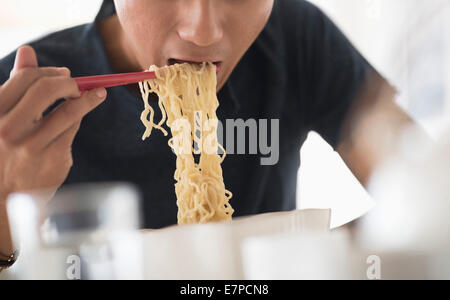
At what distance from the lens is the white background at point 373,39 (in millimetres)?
692

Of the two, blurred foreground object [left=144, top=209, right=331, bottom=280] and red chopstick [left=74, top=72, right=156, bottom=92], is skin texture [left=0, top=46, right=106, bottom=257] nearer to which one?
red chopstick [left=74, top=72, right=156, bottom=92]

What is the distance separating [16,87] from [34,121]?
0.16 feet

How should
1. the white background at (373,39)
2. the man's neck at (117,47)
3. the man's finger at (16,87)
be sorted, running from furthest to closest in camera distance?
the man's neck at (117,47) → the white background at (373,39) → the man's finger at (16,87)

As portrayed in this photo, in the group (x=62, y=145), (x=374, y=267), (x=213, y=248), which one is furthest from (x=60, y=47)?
(x=374, y=267)

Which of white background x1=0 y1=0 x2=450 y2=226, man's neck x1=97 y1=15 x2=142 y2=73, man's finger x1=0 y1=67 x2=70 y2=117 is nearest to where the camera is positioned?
man's finger x1=0 y1=67 x2=70 y2=117

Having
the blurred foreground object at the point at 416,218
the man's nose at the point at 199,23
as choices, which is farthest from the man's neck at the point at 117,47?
the blurred foreground object at the point at 416,218

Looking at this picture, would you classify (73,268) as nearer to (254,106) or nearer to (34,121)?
(34,121)

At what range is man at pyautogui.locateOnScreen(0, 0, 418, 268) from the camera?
2.04 ft

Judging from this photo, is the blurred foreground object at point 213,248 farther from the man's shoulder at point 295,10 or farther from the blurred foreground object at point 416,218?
the man's shoulder at point 295,10

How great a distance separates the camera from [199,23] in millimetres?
715

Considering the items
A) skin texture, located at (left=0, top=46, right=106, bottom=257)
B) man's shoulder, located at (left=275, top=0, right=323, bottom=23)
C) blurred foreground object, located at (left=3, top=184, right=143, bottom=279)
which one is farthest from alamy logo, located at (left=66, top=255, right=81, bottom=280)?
man's shoulder, located at (left=275, top=0, right=323, bottom=23)

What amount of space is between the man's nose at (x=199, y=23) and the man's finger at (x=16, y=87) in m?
0.24

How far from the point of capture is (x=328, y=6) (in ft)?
2.52
